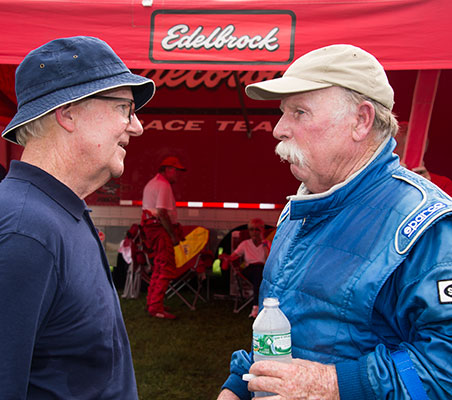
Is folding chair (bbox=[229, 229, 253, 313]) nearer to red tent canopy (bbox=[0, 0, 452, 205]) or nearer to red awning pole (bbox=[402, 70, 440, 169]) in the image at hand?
red awning pole (bbox=[402, 70, 440, 169])

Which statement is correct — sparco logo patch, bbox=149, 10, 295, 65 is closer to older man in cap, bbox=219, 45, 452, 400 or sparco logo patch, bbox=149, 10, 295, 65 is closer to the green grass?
older man in cap, bbox=219, 45, 452, 400

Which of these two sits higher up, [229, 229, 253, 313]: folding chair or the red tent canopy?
the red tent canopy

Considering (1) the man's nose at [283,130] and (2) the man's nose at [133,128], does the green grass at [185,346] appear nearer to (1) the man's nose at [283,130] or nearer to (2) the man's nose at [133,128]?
→ (2) the man's nose at [133,128]

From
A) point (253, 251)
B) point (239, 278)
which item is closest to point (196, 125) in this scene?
point (253, 251)

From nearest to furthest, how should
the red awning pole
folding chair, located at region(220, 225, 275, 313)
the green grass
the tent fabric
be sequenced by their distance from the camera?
1. the tent fabric
2. the red awning pole
3. the green grass
4. folding chair, located at region(220, 225, 275, 313)

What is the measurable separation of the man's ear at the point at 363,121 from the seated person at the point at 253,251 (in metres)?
4.77

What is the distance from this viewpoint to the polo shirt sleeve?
1.06m

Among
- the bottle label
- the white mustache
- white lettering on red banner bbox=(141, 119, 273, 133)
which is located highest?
the white mustache

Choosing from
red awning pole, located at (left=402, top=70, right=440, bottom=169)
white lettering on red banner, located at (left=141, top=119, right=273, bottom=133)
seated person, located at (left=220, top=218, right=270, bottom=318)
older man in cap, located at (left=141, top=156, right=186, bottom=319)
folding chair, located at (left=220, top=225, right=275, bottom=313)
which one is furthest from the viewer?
white lettering on red banner, located at (left=141, top=119, right=273, bottom=133)

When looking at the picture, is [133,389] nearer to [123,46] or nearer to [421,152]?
[123,46]

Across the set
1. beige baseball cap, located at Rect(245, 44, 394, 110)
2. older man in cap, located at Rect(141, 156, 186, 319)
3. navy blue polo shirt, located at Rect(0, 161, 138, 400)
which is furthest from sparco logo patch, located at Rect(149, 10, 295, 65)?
older man in cap, located at Rect(141, 156, 186, 319)

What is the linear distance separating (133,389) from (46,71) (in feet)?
3.36

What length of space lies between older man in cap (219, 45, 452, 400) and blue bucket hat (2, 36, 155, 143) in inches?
19.8

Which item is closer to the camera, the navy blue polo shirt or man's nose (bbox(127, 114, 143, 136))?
the navy blue polo shirt
